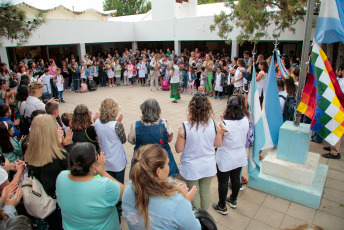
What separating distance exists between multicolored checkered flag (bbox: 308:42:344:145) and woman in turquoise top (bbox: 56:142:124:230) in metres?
2.95

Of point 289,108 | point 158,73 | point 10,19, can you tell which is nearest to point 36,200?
point 289,108

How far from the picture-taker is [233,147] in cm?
307

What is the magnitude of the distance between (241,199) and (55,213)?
255 centimetres

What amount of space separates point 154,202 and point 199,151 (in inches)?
51.1

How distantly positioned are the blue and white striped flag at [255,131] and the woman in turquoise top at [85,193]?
241cm

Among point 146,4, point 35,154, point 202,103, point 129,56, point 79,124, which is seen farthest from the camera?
point 146,4

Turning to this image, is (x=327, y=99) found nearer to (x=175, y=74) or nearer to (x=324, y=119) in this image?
(x=324, y=119)

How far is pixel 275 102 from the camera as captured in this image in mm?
3939

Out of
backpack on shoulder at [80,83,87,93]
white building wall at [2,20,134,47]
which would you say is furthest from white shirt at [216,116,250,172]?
white building wall at [2,20,134,47]

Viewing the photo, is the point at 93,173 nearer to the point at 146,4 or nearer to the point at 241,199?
the point at 241,199

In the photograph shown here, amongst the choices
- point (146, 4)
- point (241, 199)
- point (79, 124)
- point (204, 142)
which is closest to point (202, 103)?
point (204, 142)

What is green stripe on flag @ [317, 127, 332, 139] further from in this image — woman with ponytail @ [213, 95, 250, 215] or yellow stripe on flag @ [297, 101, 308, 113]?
woman with ponytail @ [213, 95, 250, 215]

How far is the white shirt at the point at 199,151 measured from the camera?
2.69 metres

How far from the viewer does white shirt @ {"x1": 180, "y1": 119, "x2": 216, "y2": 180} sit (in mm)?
2693
